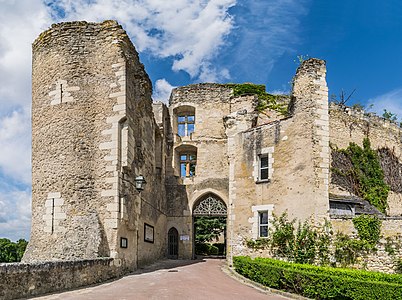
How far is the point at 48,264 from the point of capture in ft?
30.3

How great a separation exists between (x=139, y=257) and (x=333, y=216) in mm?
7407

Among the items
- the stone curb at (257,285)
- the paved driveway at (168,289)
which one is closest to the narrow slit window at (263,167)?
the stone curb at (257,285)

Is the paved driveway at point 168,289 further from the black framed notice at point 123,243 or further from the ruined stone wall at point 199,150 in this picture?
the ruined stone wall at point 199,150

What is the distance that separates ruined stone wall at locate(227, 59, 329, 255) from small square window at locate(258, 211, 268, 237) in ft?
0.57

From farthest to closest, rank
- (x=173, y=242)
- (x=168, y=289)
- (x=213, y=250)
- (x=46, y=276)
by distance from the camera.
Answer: (x=213, y=250) < (x=173, y=242) < (x=168, y=289) < (x=46, y=276)

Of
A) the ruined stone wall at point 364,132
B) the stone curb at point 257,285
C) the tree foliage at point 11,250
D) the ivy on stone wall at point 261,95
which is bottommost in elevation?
the tree foliage at point 11,250

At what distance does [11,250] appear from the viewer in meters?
33.0

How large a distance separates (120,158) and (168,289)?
16.6 feet

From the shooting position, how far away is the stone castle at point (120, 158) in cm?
1348

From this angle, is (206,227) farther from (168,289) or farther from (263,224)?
(168,289)

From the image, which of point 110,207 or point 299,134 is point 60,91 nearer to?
point 110,207

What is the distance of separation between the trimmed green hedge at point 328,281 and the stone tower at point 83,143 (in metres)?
4.93

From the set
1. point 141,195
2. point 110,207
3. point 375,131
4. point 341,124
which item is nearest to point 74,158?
point 110,207

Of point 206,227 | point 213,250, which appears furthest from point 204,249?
point 206,227
